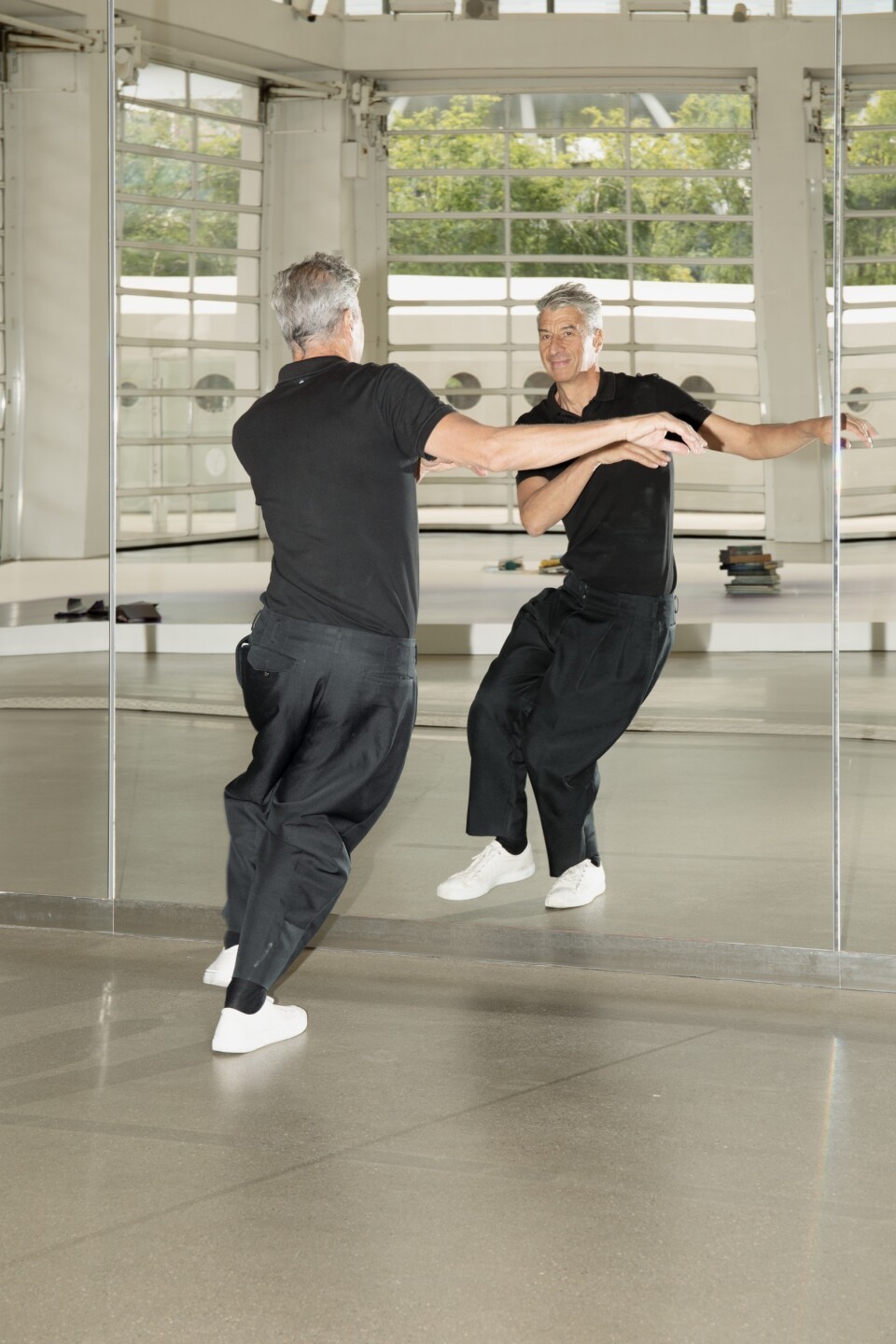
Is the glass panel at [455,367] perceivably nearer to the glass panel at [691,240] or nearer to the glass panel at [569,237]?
the glass panel at [569,237]

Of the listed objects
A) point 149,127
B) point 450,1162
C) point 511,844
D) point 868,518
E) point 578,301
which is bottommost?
point 450,1162

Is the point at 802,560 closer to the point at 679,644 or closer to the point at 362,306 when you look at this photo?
the point at 679,644

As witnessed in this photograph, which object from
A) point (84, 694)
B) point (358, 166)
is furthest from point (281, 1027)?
point (84, 694)

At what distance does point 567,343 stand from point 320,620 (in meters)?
1.12

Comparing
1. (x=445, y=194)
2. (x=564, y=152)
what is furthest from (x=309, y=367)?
(x=564, y=152)

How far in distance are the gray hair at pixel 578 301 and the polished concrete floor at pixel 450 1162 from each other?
5.41 ft

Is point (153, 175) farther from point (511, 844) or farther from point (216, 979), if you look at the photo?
point (216, 979)

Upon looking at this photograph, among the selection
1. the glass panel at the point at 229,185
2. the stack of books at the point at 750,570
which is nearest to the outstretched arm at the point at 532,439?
the stack of books at the point at 750,570

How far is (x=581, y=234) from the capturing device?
13.7 feet

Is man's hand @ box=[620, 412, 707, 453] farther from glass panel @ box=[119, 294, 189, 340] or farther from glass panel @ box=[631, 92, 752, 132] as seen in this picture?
glass panel @ box=[119, 294, 189, 340]

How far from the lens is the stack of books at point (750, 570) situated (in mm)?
4203

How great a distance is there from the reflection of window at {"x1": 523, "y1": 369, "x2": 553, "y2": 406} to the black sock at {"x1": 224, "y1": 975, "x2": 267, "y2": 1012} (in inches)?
65.6

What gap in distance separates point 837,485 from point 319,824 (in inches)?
62.8

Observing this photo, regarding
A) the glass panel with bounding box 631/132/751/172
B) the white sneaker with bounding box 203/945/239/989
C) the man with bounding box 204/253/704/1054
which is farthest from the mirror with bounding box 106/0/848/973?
the man with bounding box 204/253/704/1054
